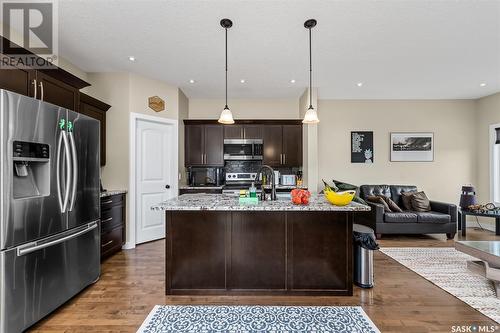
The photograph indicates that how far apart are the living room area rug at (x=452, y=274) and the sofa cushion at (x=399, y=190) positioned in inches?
51.4

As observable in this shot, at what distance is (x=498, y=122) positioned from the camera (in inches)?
198

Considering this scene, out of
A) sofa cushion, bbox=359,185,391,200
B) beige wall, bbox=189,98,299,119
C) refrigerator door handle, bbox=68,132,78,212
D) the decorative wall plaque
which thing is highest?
beige wall, bbox=189,98,299,119

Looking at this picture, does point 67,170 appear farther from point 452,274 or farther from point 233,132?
point 452,274

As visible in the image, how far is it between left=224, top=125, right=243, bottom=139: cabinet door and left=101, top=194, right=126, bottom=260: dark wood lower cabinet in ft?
7.73

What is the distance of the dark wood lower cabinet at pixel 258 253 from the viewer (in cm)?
245

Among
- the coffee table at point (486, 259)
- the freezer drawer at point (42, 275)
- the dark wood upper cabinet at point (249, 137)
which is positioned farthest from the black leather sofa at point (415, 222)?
the freezer drawer at point (42, 275)

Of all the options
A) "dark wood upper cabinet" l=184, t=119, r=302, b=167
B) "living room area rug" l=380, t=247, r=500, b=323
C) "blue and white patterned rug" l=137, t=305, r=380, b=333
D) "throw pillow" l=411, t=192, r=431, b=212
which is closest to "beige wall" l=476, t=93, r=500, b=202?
"throw pillow" l=411, t=192, r=431, b=212

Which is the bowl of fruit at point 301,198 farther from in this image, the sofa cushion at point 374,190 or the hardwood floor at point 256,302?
the sofa cushion at point 374,190

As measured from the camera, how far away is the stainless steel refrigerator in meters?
1.77

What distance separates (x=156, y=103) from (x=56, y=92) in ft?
6.08

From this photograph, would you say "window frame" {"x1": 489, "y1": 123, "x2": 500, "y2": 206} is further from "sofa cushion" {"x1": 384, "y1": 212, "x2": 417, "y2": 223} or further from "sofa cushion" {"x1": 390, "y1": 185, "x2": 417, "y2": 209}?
"sofa cushion" {"x1": 384, "y1": 212, "x2": 417, "y2": 223}

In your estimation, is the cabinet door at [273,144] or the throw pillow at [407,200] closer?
the throw pillow at [407,200]

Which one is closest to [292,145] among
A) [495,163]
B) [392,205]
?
[392,205]

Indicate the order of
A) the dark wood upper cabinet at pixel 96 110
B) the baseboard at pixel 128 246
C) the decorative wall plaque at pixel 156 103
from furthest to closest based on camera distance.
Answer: the decorative wall plaque at pixel 156 103, the baseboard at pixel 128 246, the dark wood upper cabinet at pixel 96 110
